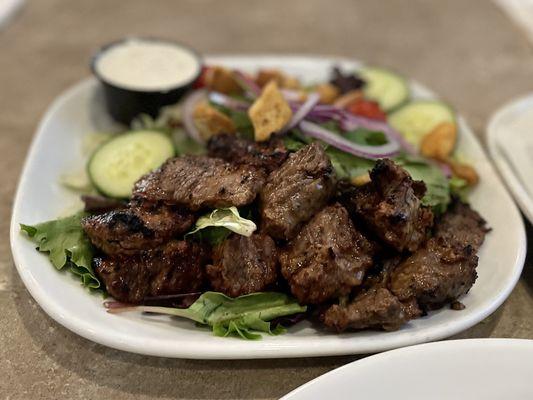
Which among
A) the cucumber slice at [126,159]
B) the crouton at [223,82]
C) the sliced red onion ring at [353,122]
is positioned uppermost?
the sliced red onion ring at [353,122]

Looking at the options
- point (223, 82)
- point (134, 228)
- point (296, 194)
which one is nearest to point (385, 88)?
point (223, 82)

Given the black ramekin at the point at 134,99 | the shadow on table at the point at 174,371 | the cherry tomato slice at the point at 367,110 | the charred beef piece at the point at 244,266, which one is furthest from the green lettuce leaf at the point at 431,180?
the black ramekin at the point at 134,99

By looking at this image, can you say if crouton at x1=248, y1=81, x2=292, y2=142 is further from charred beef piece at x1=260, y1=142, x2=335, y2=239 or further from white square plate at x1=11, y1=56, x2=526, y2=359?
white square plate at x1=11, y1=56, x2=526, y2=359

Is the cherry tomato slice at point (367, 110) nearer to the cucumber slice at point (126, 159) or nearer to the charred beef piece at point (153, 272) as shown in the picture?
the cucumber slice at point (126, 159)

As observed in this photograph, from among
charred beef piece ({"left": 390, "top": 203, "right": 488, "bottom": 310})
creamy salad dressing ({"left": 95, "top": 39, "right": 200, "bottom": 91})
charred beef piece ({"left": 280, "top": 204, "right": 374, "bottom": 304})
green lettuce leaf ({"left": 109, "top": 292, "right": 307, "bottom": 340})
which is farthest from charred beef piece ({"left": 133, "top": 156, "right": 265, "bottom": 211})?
creamy salad dressing ({"left": 95, "top": 39, "right": 200, "bottom": 91})

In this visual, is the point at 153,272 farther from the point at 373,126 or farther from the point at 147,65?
the point at 147,65
